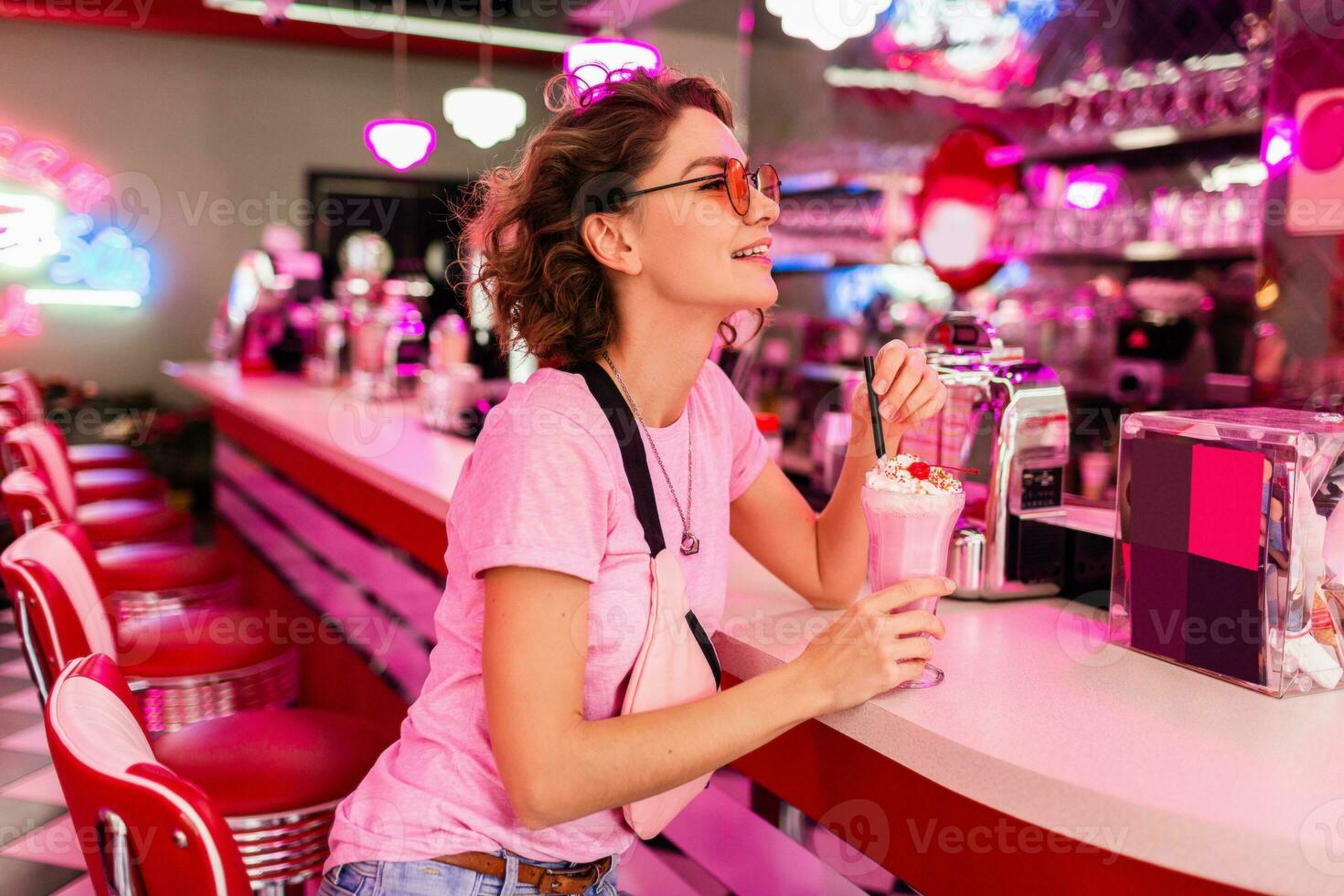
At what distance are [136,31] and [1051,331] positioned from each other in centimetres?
702

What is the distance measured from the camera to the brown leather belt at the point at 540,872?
129 centimetres

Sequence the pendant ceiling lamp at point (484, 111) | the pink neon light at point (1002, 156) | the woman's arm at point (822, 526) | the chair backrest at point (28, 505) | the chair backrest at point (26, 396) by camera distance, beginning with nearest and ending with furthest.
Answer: the woman's arm at point (822, 526)
the chair backrest at point (28, 505)
the chair backrest at point (26, 396)
the pink neon light at point (1002, 156)
the pendant ceiling lamp at point (484, 111)

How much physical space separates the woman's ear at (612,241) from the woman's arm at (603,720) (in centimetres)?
46

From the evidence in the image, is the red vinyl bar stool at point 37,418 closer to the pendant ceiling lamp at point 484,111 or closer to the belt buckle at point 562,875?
the pendant ceiling lamp at point 484,111

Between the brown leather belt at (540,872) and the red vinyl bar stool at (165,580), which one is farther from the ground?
the brown leather belt at (540,872)

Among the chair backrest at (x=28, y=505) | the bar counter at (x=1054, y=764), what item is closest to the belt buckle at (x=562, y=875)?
the bar counter at (x=1054, y=764)

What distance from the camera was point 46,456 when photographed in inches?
122

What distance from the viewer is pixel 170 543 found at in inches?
154

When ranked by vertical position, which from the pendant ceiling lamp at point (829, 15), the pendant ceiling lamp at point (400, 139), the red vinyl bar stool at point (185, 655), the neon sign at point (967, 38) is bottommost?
the red vinyl bar stool at point (185, 655)

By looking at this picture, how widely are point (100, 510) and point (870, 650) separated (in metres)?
3.76

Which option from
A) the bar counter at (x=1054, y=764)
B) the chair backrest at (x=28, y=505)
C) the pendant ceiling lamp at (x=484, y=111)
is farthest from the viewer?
the pendant ceiling lamp at (x=484, y=111)

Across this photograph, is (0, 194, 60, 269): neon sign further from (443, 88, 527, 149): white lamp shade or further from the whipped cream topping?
the whipped cream topping

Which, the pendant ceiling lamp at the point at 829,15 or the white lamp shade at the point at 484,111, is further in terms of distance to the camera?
the white lamp shade at the point at 484,111

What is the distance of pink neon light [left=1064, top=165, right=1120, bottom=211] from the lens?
5129mm
